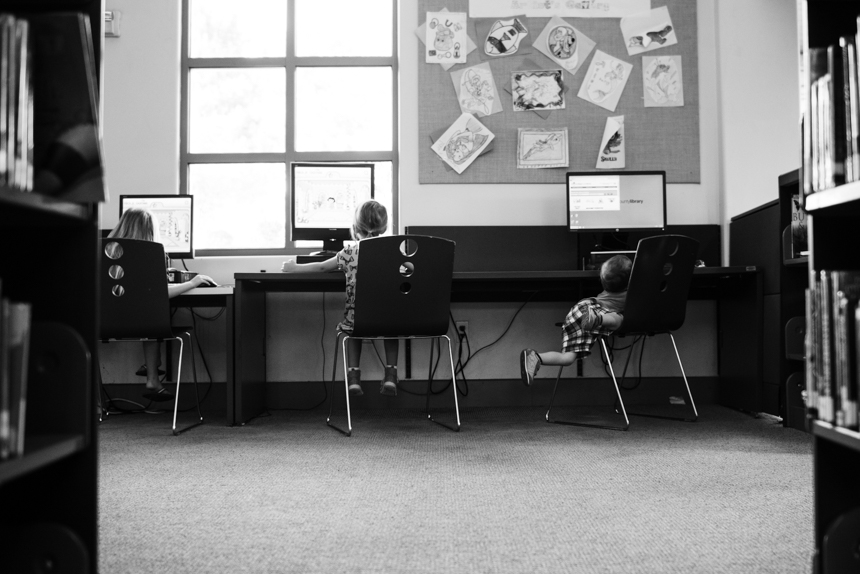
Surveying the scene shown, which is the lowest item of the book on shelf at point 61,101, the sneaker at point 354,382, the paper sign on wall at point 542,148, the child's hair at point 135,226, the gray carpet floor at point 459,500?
the gray carpet floor at point 459,500

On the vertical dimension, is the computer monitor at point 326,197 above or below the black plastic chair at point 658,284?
above

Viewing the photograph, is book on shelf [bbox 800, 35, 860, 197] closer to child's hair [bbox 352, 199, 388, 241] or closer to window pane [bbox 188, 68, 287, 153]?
child's hair [bbox 352, 199, 388, 241]

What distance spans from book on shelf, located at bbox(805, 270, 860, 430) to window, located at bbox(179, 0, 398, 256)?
2727 millimetres

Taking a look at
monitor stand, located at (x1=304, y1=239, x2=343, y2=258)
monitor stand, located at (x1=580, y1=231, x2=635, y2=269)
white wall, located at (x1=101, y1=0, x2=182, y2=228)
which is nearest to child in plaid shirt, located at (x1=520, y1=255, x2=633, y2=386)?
monitor stand, located at (x1=580, y1=231, x2=635, y2=269)

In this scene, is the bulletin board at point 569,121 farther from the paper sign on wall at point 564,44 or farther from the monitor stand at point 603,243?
the monitor stand at point 603,243

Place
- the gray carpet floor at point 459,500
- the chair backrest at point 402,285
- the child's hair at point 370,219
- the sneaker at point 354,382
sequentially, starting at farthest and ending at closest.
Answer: the child's hair at point 370,219
the sneaker at point 354,382
the chair backrest at point 402,285
the gray carpet floor at point 459,500

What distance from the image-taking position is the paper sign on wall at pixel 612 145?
347cm

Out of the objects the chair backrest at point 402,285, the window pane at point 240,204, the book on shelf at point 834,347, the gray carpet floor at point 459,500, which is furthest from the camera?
the window pane at point 240,204

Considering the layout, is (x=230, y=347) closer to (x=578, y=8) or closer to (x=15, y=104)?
(x=15, y=104)

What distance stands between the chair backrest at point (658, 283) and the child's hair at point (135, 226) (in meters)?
2.03

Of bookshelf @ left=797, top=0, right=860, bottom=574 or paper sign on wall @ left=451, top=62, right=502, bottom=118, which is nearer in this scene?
bookshelf @ left=797, top=0, right=860, bottom=574

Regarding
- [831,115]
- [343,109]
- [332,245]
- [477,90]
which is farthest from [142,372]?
[831,115]

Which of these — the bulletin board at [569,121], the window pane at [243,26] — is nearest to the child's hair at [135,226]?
the window pane at [243,26]

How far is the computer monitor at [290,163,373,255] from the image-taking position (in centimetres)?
322
